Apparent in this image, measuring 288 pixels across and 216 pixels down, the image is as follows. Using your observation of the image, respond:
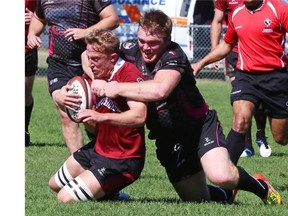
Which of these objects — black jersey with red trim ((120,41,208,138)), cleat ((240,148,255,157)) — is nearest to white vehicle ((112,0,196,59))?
cleat ((240,148,255,157))

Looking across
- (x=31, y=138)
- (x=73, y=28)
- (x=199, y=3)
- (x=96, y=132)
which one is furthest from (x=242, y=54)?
(x=199, y=3)

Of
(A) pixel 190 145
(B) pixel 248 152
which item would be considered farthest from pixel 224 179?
(B) pixel 248 152

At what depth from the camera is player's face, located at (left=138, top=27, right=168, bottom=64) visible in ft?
21.6

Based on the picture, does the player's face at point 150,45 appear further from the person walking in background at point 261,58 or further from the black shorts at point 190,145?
the person walking in background at point 261,58

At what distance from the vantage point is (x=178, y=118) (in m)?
6.86

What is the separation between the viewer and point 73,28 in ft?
30.0

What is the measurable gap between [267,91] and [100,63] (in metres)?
2.43

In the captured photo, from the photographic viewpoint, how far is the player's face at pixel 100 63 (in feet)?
21.7

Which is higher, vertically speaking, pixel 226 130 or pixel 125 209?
pixel 125 209

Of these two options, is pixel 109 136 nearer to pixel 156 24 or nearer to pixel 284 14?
pixel 156 24

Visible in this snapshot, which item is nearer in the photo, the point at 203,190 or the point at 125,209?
the point at 125,209

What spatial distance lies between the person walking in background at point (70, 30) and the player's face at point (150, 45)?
2.38 metres

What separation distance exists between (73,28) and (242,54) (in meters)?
1.68

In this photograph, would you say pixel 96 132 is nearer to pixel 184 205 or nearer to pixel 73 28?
pixel 184 205
